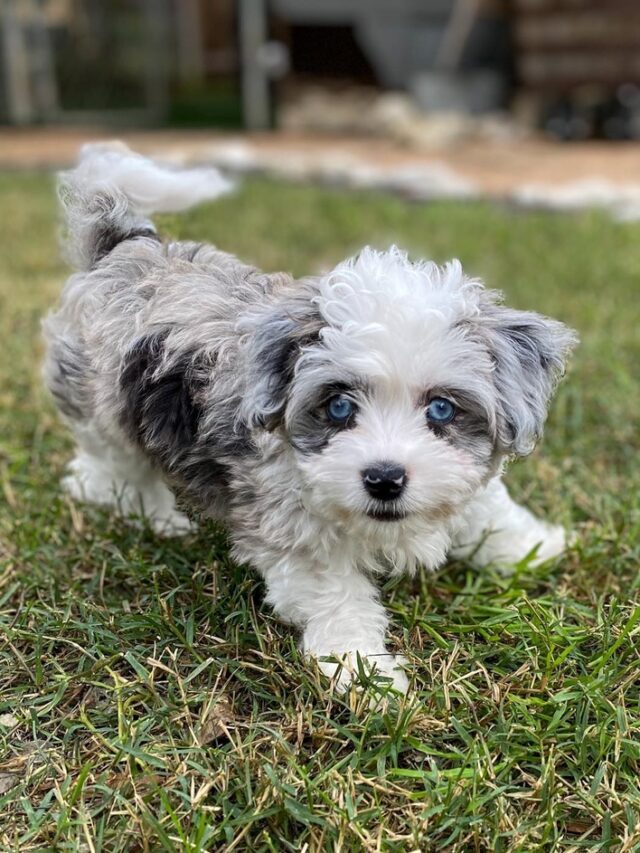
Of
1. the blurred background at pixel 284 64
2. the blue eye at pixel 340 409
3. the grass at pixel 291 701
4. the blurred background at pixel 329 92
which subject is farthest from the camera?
the blurred background at pixel 284 64

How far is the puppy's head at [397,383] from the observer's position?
2.54 metres

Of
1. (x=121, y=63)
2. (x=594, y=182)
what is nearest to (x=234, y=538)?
(x=594, y=182)

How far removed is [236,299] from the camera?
9.98 ft

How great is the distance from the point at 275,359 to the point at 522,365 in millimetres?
752

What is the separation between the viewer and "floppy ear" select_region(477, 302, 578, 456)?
2.68 meters

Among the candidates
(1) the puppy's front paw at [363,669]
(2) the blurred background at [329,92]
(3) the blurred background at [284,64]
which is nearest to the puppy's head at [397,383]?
(1) the puppy's front paw at [363,669]

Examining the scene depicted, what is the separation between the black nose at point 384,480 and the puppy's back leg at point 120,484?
129 cm

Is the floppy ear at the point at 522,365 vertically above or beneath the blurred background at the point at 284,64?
above

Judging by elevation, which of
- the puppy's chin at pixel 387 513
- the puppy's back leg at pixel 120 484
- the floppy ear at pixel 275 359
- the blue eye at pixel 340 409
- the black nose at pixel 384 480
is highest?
the floppy ear at pixel 275 359

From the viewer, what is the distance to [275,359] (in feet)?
8.79

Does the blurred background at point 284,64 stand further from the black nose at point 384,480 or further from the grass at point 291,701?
the black nose at point 384,480

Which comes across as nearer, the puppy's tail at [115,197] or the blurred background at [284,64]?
the puppy's tail at [115,197]

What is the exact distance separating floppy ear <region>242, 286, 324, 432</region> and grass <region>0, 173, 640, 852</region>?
2.67 feet

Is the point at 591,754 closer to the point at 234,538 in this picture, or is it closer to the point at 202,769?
the point at 202,769
